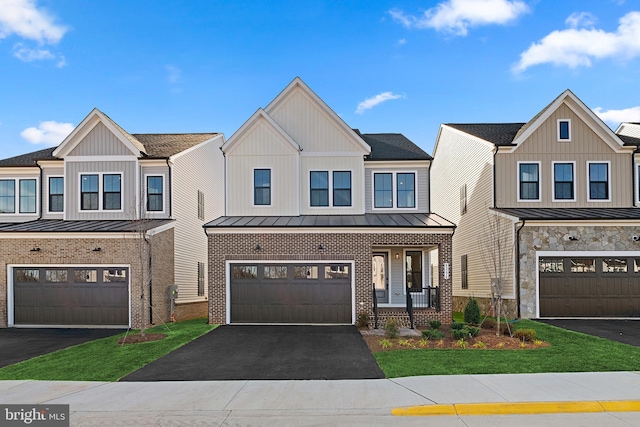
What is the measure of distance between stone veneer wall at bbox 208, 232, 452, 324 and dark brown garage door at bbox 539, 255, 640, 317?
176 inches

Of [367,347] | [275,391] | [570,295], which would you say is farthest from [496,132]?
[275,391]

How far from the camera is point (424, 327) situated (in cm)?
1725

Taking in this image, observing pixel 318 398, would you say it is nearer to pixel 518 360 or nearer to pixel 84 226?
pixel 518 360

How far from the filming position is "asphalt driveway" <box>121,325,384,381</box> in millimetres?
10523

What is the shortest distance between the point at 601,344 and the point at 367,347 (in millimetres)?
6472

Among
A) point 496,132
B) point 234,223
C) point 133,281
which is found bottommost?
point 133,281

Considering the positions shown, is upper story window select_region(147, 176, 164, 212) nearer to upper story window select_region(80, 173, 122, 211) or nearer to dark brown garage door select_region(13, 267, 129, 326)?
upper story window select_region(80, 173, 122, 211)

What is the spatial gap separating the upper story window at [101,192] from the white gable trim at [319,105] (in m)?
7.61

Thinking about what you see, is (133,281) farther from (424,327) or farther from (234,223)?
(424,327)

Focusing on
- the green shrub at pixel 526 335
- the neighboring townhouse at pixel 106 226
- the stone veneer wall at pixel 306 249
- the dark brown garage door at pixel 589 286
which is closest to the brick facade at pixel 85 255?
the neighboring townhouse at pixel 106 226

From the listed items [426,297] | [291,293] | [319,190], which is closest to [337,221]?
[319,190]

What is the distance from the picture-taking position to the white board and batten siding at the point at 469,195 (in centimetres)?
2214

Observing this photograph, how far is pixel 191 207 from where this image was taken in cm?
2392

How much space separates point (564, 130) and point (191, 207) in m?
17.9
